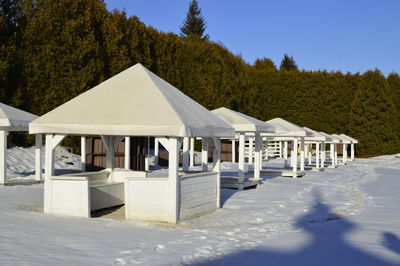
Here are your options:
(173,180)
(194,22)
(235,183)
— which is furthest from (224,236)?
(194,22)

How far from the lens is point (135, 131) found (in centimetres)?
1000

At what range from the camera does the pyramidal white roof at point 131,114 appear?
10031 mm

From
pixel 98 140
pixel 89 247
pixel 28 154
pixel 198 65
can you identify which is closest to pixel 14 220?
pixel 89 247

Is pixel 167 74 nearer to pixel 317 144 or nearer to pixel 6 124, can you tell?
pixel 317 144

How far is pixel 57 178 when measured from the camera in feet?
34.9

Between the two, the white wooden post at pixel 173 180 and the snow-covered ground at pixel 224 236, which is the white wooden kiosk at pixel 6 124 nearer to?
the snow-covered ground at pixel 224 236

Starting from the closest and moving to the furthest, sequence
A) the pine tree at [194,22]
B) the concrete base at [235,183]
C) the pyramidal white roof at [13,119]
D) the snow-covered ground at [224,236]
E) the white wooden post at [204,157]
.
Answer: the snow-covered ground at [224,236] < the pyramidal white roof at [13,119] < the white wooden post at [204,157] < the concrete base at [235,183] < the pine tree at [194,22]

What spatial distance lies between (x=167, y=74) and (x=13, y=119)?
729 inches

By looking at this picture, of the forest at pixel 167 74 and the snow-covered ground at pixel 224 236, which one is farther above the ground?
the forest at pixel 167 74

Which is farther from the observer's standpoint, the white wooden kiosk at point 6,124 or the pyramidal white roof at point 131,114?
the white wooden kiosk at point 6,124

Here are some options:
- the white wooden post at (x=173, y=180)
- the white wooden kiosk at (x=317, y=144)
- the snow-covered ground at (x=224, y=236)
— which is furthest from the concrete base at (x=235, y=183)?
the white wooden kiosk at (x=317, y=144)

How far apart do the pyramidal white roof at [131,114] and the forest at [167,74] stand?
13.2 meters

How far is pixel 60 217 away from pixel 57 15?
17025mm

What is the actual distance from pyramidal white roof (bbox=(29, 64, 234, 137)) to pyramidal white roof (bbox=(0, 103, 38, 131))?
469cm
